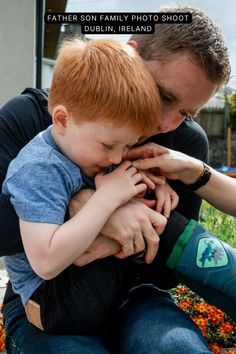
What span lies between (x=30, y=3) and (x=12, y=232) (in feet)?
16.5

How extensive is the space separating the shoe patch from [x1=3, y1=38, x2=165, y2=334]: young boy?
0.24 meters


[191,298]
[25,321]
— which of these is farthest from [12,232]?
[191,298]

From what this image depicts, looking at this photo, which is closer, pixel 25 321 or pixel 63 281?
pixel 63 281

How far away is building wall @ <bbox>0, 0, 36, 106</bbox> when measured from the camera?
20.0ft

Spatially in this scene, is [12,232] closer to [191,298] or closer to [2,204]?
[2,204]

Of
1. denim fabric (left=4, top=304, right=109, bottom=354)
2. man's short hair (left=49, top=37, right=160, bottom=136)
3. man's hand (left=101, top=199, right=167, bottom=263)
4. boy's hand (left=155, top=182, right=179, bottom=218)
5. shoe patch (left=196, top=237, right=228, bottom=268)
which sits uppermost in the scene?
man's short hair (left=49, top=37, right=160, bottom=136)

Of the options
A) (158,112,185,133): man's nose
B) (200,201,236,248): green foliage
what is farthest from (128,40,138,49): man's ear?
(200,201,236,248): green foliage

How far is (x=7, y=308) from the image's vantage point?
180 cm

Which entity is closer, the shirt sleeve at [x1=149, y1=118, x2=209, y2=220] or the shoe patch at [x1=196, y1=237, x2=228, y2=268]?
the shoe patch at [x1=196, y1=237, x2=228, y2=268]

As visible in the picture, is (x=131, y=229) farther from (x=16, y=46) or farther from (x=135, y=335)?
(x=16, y=46)

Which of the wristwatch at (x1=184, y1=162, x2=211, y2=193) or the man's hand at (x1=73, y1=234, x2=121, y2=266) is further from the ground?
the wristwatch at (x1=184, y1=162, x2=211, y2=193)

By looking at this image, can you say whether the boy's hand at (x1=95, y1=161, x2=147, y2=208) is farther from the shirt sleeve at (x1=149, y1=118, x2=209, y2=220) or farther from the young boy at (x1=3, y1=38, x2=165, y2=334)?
the shirt sleeve at (x1=149, y1=118, x2=209, y2=220)

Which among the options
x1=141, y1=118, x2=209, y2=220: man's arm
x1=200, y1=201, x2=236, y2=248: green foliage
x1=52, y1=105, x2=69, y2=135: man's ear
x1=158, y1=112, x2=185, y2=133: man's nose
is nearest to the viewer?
x1=52, y1=105, x2=69, y2=135: man's ear

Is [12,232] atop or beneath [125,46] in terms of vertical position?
beneath
